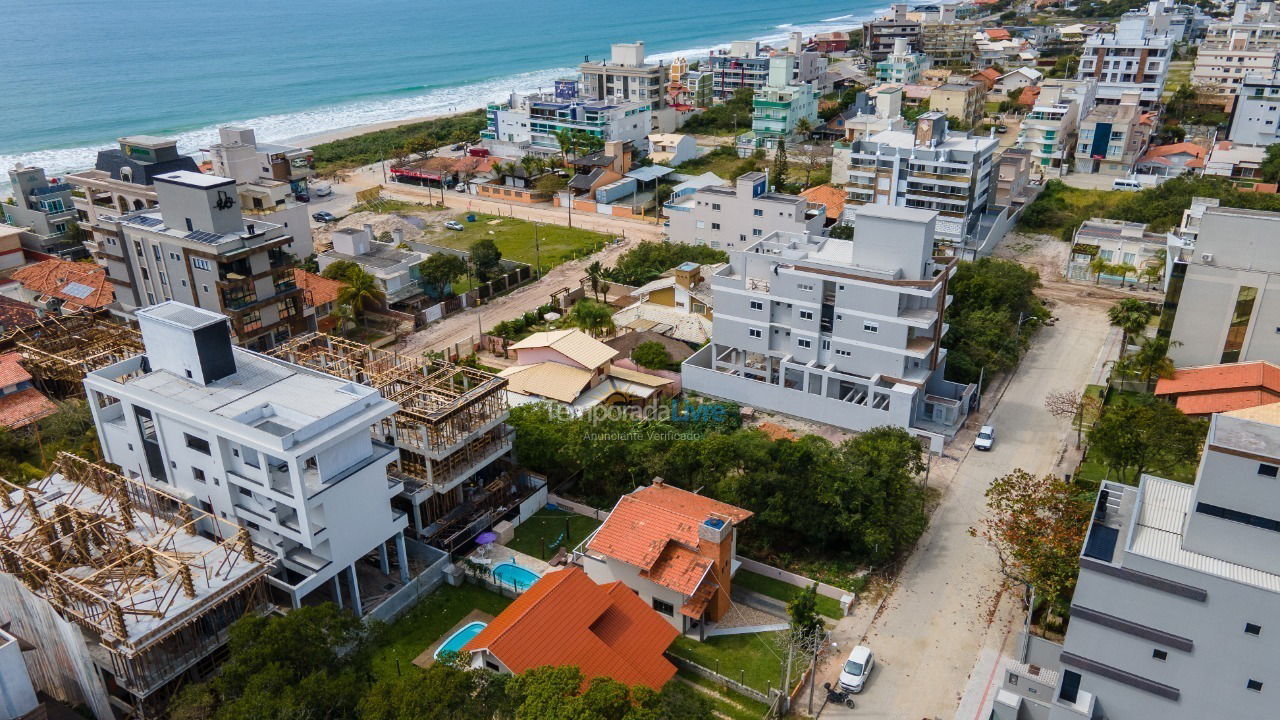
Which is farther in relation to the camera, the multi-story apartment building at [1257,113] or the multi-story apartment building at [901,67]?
the multi-story apartment building at [901,67]

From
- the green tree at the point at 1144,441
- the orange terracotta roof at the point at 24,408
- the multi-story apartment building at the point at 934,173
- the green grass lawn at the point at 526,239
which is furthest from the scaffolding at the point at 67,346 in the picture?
the multi-story apartment building at the point at 934,173

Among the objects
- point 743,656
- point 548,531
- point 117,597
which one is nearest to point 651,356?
point 548,531

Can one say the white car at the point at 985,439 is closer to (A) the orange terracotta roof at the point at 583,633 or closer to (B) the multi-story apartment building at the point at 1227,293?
(B) the multi-story apartment building at the point at 1227,293

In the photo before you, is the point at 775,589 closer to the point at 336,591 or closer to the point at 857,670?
the point at 857,670

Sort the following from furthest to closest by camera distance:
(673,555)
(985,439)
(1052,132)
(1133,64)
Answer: (1133,64)
(1052,132)
(985,439)
(673,555)

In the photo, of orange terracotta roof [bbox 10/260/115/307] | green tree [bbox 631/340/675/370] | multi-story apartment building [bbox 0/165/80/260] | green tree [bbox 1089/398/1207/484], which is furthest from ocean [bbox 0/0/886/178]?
green tree [bbox 1089/398/1207/484]

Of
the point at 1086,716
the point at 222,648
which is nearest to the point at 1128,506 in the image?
the point at 1086,716
